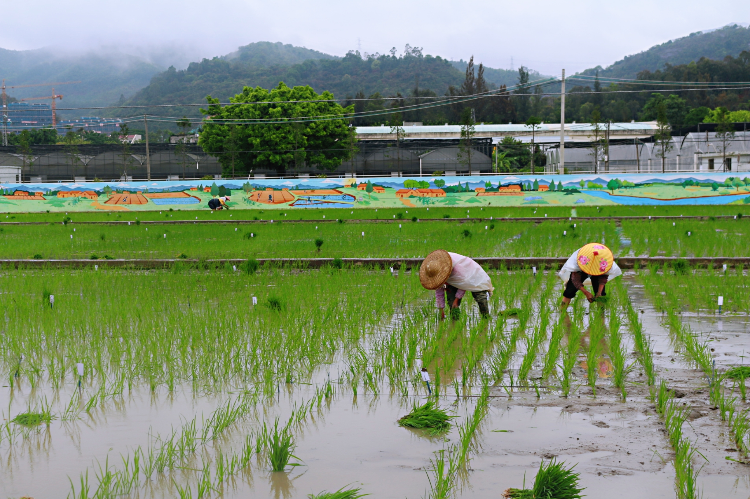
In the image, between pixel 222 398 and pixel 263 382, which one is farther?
pixel 263 382

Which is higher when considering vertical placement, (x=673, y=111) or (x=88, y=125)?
(x=88, y=125)

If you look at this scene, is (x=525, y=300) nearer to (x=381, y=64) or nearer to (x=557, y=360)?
(x=557, y=360)

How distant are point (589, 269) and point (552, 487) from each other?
434 centimetres

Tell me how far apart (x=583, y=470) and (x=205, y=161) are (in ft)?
145

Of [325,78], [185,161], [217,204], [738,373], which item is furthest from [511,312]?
[325,78]

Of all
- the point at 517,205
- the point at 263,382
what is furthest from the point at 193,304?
the point at 517,205

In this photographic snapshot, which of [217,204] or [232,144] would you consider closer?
[217,204]

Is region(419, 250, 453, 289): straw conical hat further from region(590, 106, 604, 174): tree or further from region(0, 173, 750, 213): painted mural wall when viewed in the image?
region(590, 106, 604, 174): tree

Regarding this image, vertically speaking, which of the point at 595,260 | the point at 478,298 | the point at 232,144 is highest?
the point at 232,144

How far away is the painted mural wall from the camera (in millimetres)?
32250

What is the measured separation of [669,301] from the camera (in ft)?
24.9

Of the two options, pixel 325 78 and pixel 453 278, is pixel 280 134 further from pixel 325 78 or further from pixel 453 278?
pixel 325 78

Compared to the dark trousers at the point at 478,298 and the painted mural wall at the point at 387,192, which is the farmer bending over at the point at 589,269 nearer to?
the dark trousers at the point at 478,298

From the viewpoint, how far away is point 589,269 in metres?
6.95
